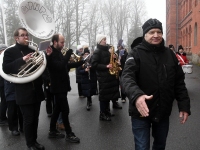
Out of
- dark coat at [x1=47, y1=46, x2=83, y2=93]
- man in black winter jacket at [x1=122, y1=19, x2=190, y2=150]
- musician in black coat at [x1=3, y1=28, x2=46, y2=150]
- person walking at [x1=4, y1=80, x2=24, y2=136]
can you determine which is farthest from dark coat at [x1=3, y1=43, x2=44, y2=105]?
man in black winter jacket at [x1=122, y1=19, x2=190, y2=150]

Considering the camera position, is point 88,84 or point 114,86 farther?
point 88,84

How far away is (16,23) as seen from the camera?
88.7 ft

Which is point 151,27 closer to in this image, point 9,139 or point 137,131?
point 137,131

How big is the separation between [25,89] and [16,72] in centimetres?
28

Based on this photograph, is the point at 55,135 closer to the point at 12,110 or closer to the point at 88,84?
the point at 12,110

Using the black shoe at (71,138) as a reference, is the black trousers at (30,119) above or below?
above

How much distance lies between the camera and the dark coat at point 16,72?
123 inches

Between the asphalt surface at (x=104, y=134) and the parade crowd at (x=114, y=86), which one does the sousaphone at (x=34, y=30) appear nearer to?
the parade crowd at (x=114, y=86)

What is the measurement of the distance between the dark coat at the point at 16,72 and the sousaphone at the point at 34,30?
0.34ft

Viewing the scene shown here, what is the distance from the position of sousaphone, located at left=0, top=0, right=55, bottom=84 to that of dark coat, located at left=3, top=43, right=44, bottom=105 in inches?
4.1

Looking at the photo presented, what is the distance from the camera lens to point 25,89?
3232mm

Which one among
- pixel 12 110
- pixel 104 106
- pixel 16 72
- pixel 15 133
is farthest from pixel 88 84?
pixel 16 72

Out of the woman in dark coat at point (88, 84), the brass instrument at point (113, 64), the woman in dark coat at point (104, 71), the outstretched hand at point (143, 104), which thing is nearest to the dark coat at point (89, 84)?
the woman in dark coat at point (88, 84)

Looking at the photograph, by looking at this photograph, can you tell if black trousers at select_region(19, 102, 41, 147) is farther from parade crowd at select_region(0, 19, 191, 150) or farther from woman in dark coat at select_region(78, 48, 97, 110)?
woman in dark coat at select_region(78, 48, 97, 110)
